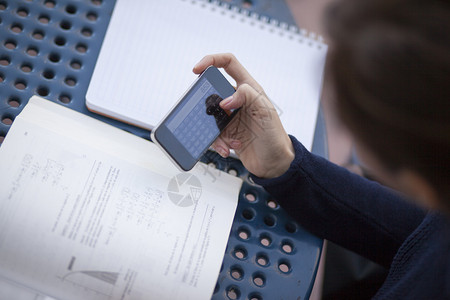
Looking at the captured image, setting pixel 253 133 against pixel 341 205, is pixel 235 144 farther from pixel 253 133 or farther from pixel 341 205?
pixel 341 205

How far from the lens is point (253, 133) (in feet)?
1.81

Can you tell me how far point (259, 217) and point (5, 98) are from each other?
0.40 meters

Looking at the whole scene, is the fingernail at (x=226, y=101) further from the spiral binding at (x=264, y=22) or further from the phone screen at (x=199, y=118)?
the spiral binding at (x=264, y=22)

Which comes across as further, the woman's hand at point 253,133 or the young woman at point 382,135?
the woman's hand at point 253,133

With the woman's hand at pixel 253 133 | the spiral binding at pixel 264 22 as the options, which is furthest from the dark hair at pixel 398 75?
the spiral binding at pixel 264 22

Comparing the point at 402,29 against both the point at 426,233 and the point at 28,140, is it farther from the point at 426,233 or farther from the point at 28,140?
the point at 28,140

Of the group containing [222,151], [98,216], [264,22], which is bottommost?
[98,216]

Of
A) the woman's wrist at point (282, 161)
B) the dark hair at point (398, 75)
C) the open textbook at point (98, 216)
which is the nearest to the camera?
the dark hair at point (398, 75)

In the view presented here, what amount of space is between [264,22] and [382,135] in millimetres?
358

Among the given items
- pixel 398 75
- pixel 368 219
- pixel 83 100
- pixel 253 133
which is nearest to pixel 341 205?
pixel 368 219

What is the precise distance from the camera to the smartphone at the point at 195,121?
49 cm

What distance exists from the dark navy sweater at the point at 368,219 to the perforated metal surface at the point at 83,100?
Answer: 0.03 m

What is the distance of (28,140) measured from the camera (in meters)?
0.48

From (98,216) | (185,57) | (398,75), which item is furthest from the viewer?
(185,57)
